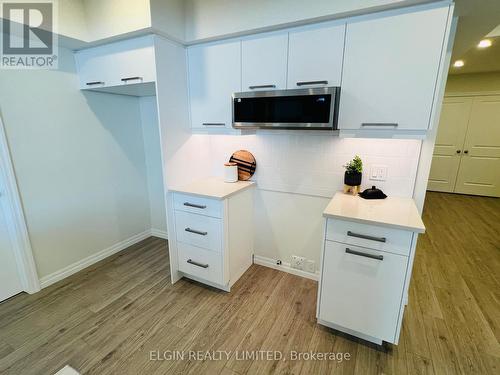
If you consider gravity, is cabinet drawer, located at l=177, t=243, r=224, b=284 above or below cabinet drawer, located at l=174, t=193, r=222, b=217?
below

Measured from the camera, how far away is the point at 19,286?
7.22 feet

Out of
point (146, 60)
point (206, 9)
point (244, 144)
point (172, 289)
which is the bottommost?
point (172, 289)

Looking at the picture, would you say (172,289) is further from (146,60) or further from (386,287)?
(146,60)

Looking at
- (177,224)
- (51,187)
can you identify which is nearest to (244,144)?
(177,224)

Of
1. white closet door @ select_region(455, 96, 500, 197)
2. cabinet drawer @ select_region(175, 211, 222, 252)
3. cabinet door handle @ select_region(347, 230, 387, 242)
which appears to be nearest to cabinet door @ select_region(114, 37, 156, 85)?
cabinet drawer @ select_region(175, 211, 222, 252)

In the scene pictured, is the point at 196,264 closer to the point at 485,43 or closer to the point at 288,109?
the point at 288,109

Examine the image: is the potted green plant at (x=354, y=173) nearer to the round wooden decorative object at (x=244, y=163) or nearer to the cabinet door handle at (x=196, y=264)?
the round wooden decorative object at (x=244, y=163)

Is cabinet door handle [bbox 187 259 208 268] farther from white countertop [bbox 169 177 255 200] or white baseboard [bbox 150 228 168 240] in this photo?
white baseboard [bbox 150 228 168 240]

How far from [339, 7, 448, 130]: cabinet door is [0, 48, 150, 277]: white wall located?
2.43 m

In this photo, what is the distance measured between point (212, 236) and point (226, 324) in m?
0.70

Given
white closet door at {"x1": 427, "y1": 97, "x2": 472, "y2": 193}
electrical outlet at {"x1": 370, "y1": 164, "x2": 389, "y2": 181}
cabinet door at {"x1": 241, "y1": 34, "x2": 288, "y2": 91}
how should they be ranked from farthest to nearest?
1. white closet door at {"x1": 427, "y1": 97, "x2": 472, "y2": 193}
2. electrical outlet at {"x1": 370, "y1": 164, "x2": 389, "y2": 181}
3. cabinet door at {"x1": 241, "y1": 34, "x2": 288, "y2": 91}

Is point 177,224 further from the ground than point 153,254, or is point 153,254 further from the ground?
point 177,224

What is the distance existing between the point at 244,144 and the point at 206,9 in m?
1.17

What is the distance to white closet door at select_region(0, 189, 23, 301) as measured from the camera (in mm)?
2029
